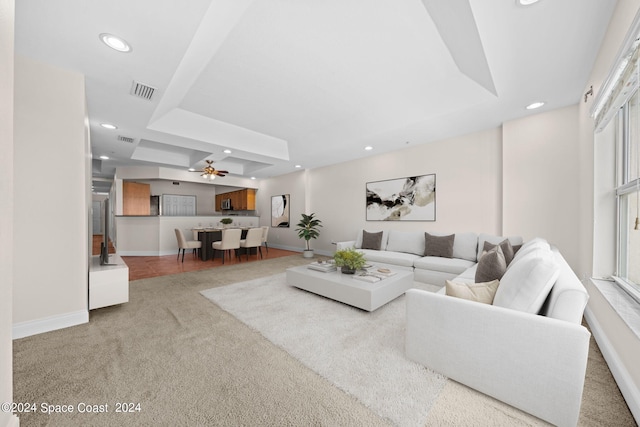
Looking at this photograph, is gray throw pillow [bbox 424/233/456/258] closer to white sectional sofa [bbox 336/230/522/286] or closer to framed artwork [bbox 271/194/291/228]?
white sectional sofa [bbox 336/230/522/286]

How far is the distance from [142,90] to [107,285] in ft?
7.42

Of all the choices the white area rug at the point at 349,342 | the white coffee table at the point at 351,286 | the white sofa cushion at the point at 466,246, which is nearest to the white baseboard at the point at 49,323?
the white area rug at the point at 349,342

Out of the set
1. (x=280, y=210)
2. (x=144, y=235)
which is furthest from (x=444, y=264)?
(x=144, y=235)

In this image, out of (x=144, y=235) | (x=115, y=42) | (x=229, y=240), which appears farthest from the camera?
(x=144, y=235)

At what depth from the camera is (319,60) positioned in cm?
255

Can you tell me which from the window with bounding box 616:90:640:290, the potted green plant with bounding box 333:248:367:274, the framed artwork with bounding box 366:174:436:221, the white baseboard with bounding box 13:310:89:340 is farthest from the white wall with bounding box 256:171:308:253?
the window with bounding box 616:90:640:290

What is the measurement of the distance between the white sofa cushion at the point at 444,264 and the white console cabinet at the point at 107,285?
4108 millimetres

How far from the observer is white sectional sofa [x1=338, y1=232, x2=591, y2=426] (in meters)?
1.25

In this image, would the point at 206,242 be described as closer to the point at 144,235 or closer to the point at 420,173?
the point at 144,235

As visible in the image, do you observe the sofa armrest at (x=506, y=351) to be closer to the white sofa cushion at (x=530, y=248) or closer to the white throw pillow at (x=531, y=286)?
the white throw pillow at (x=531, y=286)

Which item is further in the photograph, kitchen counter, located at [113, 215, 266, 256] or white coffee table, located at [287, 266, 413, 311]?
kitchen counter, located at [113, 215, 266, 256]

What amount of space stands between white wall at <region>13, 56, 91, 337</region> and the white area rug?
56.8 inches

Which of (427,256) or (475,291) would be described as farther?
(427,256)

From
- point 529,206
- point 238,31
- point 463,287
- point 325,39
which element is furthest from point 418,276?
point 238,31
